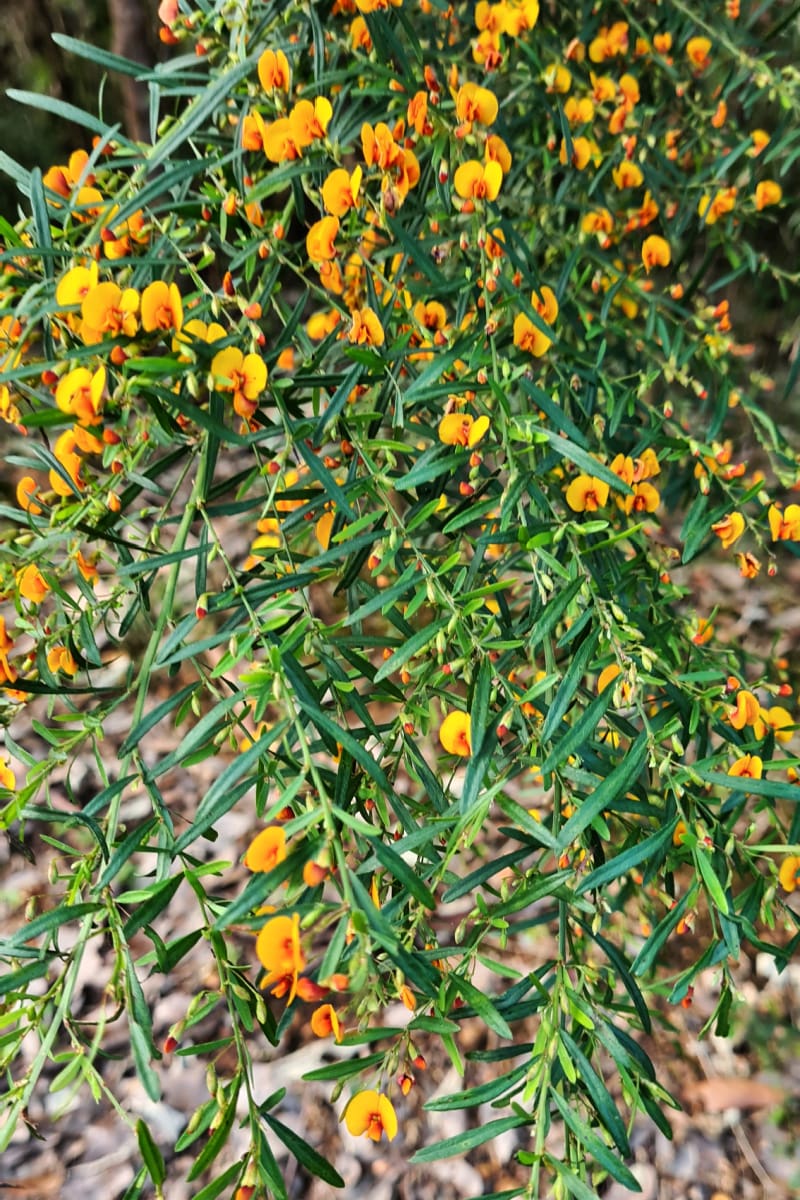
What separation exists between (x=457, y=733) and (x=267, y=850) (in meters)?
0.24

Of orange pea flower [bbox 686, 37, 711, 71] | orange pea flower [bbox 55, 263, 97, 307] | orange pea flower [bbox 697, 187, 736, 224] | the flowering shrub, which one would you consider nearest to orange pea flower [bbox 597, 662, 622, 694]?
the flowering shrub

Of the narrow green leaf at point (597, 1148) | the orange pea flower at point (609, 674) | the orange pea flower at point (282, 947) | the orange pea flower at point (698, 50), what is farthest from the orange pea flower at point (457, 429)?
the orange pea flower at point (698, 50)

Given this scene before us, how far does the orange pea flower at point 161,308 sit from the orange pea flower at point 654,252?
29.4 inches

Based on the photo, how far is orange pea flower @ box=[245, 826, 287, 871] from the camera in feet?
2.02

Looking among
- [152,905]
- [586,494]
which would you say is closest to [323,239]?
[586,494]

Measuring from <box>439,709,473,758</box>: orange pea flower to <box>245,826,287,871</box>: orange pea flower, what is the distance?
21 centimetres

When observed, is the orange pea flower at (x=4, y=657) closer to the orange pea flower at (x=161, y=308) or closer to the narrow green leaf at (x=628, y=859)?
the orange pea flower at (x=161, y=308)

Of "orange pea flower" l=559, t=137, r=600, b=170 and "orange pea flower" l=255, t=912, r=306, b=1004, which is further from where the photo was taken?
"orange pea flower" l=559, t=137, r=600, b=170

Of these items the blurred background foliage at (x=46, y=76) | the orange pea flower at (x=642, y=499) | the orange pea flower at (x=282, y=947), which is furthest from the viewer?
the blurred background foliage at (x=46, y=76)

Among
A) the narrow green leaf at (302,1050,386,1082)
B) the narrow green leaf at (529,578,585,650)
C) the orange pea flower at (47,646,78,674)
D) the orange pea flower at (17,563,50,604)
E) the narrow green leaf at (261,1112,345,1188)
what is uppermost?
the narrow green leaf at (529,578,585,650)

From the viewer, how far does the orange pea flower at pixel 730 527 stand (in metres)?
1.04

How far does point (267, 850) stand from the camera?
62cm

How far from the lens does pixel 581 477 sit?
0.98 meters

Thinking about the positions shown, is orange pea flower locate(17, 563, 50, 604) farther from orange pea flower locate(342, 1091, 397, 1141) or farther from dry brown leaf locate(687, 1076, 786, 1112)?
dry brown leaf locate(687, 1076, 786, 1112)
